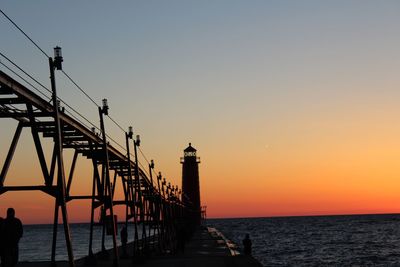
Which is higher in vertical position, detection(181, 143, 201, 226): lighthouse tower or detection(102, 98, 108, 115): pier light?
detection(181, 143, 201, 226): lighthouse tower

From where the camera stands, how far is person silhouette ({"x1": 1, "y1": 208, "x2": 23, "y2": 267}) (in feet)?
51.2

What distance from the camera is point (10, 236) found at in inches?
616

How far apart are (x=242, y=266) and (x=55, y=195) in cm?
1667

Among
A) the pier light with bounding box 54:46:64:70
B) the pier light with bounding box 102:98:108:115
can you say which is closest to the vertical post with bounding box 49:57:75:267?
the pier light with bounding box 54:46:64:70

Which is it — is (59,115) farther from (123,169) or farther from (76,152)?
(123,169)

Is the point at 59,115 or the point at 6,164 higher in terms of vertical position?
the point at 59,115

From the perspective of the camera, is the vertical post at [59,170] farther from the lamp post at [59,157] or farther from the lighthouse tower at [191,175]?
the lighthouse tower at [191,175]

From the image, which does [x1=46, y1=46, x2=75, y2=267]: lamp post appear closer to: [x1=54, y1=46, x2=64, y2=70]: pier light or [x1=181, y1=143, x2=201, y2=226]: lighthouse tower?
[x1=54, y1=46, x2=64, y2=70]: pier light

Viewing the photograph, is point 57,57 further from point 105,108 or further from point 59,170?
point 105,108

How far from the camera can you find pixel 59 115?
65.9ft

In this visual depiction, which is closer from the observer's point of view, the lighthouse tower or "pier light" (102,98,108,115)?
"pier light" (102,98,108,115)

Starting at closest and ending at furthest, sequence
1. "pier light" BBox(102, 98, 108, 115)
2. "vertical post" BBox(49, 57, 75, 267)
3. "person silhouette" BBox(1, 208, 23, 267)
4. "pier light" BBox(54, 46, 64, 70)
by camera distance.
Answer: "person silhouette" BBox(1, 208, 23, 267) → "vertical post" BBox(49, 57, 75, 267) → "pier light" BBox(54, 46, 64, 70) → "pier light" BBox(102, 98, 108, 115)

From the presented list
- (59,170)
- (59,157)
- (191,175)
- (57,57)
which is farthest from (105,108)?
(191,175)

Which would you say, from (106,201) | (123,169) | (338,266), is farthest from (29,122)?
(338,266)
